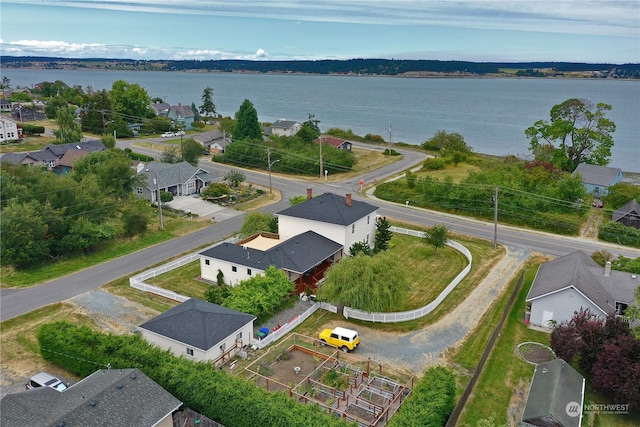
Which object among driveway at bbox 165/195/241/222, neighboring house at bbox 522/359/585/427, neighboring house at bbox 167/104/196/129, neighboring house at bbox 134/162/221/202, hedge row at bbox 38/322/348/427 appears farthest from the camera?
neighboring house at bbox 167/104/196/129

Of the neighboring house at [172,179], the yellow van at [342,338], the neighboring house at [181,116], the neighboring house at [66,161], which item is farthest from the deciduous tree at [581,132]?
the neighboring house at [181,116]

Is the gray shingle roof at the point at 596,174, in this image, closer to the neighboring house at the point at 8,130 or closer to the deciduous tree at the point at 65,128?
the deciduous tree at the point at 65,128

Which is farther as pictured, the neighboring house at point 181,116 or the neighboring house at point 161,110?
the neighboring house at point 161,110

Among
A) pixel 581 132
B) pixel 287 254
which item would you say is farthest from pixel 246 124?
pixel 581 132

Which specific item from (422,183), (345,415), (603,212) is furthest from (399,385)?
(603,212)

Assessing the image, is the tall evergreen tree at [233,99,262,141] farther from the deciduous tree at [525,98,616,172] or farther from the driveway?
the deciduous tree at [525,98,616,172]

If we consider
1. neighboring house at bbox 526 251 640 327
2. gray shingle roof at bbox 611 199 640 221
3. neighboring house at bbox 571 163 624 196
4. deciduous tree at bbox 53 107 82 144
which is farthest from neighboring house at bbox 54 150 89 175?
neighboring house at bbox 571 163 624 196

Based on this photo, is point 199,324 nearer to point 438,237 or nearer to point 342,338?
point 342,338
